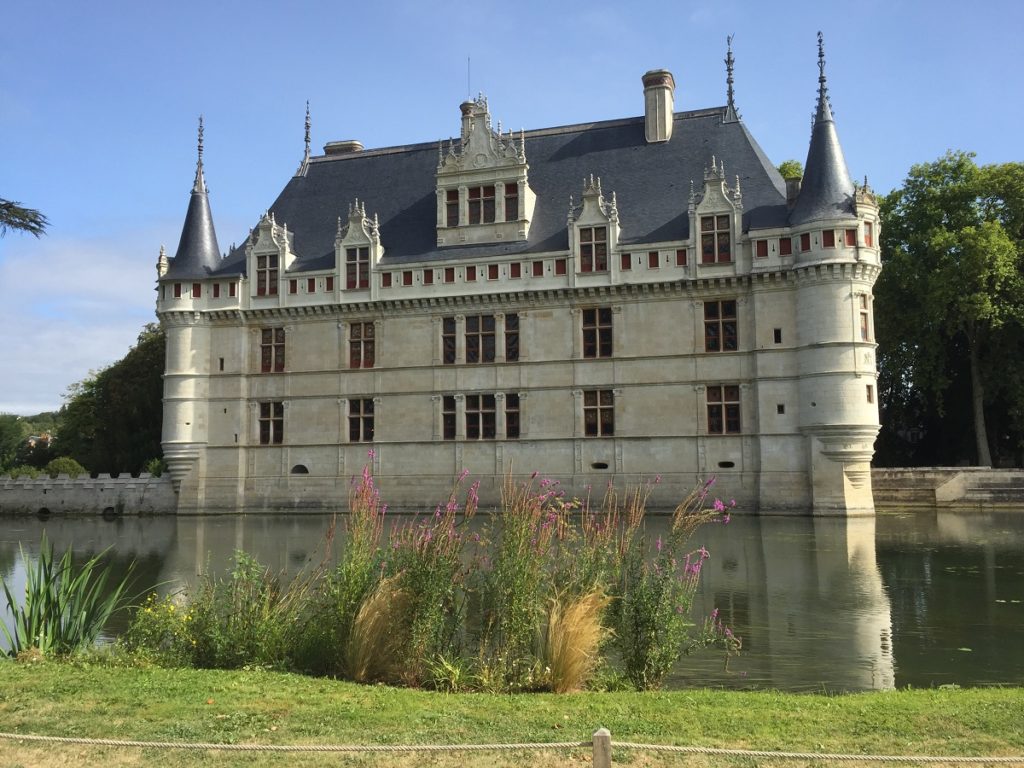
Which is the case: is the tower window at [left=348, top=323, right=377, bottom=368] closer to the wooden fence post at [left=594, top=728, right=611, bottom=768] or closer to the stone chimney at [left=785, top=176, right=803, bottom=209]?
the stone chimney at [left=785, top=176, right=803, bottom=209]

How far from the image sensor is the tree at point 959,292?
33.2 m

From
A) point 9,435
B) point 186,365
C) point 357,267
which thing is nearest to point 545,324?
point 357,267

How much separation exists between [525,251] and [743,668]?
24061 mm

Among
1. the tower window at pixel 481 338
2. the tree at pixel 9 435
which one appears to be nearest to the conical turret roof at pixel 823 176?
the tower window at pixel 481 338

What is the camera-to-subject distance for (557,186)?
33469 mm

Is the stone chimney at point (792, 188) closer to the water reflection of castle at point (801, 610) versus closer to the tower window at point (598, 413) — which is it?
the tower window at point (598, 413)

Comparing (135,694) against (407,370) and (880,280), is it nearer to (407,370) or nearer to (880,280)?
(407,370)

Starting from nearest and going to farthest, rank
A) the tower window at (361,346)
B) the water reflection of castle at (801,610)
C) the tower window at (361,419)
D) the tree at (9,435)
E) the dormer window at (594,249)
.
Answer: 1. the water reflection of castle at (801,610)
2. the dormer window at (594,249)
3. the tower window at (361,419)
4. the tower window at (361,346)
5. the tree at (9,435)

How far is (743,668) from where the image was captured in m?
8.84

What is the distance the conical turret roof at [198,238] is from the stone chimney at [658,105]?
16.9 meters

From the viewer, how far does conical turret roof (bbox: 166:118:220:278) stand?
34.8 m

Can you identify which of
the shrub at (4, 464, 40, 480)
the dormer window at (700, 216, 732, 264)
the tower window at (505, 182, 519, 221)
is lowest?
the shrub at (4, 464, 40, 480)

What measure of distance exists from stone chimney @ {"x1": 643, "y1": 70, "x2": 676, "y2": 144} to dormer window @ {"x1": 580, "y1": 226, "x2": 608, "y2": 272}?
4681mm

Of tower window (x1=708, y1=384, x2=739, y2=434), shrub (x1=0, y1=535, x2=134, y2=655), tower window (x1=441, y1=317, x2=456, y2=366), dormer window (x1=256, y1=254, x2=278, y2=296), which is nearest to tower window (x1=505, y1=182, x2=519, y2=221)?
tower window (x1=441, y1=317, x2=456, y2=366)
